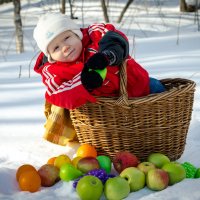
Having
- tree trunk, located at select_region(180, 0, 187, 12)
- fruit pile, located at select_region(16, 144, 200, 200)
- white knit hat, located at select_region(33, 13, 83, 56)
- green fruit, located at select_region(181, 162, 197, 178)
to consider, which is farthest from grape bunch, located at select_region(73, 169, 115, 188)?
tree trunk, located at select_region(180, 0, 187, 12)

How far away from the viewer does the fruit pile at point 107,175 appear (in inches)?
69.5

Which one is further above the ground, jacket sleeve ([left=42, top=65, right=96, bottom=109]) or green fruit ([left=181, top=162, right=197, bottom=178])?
jacket sleeve ([left=42, top=65, right=96, bottom=109])

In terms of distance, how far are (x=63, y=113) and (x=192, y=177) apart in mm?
853

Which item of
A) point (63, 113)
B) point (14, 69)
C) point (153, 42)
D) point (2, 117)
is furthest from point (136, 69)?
point (153, 42)

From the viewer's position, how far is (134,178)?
5.98ft

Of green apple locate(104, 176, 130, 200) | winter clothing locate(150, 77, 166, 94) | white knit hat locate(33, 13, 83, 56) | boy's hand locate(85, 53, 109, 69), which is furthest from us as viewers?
winter clothing locate(150, 77, 166, 94)

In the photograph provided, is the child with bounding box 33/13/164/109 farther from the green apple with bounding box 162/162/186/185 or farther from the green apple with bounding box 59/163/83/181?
the green apple with bounding box 162/162/186/185

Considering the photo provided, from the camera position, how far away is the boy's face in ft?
7.55

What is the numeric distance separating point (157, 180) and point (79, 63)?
2.72 ft

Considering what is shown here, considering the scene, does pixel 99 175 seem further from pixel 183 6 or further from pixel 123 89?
pixel 183 6

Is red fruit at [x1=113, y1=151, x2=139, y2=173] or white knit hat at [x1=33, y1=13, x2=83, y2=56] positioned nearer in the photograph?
red fruit at [x1=113, y1=151, x2=139, y2=173]

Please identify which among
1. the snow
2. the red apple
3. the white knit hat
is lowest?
the snow

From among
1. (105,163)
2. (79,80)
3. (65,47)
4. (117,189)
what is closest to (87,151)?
(105,163)

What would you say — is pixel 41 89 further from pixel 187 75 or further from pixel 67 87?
pixel 67 87
